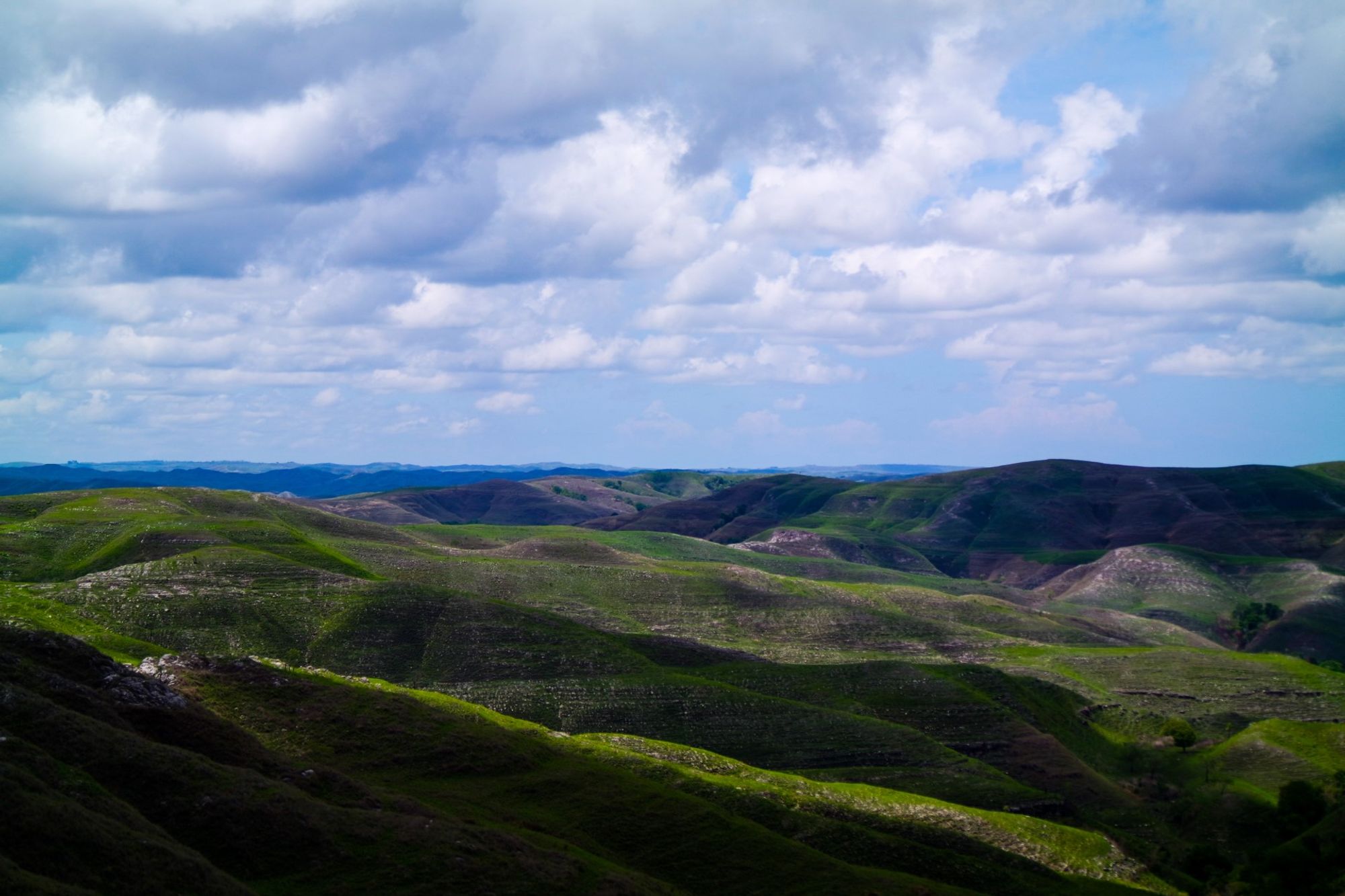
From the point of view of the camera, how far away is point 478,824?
6531 centimetres

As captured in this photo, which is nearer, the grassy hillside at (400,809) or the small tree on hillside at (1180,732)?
the grassy hillside at (400,809)

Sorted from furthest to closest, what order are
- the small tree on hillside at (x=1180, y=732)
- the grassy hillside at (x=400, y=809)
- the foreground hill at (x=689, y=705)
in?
the small tree on hillside at (x=1180, y=732) → the foreground hill at (x=689, y=705) → the grassy hillside at (x=400, y=809)

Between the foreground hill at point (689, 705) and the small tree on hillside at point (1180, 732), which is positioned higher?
the foreground hill at point (689, 705)

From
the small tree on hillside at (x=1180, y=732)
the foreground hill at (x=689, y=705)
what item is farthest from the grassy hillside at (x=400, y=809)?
the small tree on hillside at (x=1180, y=732)

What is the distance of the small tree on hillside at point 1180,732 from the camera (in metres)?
124

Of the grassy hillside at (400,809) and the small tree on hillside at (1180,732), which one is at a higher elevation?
the grassy hillside at (400,809)

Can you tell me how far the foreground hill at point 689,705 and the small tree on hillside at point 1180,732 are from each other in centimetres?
158

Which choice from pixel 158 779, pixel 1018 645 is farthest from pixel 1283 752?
pixel 158 779

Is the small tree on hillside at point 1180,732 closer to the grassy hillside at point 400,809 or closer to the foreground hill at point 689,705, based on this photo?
the foreground hill at point 689,705

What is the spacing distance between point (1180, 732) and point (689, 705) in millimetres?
59696

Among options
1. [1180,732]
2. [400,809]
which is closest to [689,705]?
[400,809]

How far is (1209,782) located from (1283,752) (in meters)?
10.2

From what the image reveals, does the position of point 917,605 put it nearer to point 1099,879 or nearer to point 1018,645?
point 1018,645

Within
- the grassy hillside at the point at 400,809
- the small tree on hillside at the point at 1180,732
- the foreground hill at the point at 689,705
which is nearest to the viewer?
the grassy hillside at the point at 400,809
